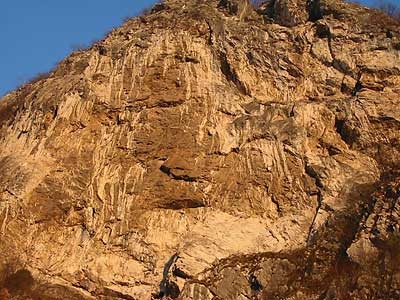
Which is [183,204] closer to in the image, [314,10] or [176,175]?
[176,175]

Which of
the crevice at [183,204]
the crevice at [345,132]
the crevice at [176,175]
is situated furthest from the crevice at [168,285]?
the crevice at [345,132]

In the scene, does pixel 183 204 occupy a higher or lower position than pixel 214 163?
lower

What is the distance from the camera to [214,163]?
23.2m

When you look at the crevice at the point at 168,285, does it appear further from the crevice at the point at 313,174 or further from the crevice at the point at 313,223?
the crevice at the point at 313,174

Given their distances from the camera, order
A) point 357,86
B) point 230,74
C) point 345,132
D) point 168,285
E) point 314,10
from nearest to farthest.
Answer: point 168,285 < point 345,132 < point 357,86 < point 230,74 < point 314,10

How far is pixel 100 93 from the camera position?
25.5m

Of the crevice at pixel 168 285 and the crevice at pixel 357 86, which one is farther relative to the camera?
the crevice at pixel 357 86

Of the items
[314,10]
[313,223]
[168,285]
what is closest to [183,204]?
[168,285]

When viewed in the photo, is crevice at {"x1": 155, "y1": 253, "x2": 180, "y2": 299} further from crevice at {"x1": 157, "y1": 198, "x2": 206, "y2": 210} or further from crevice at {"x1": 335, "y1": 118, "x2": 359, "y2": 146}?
crevice at {"x1": 335, "y1": 118, "x2": 359, "y2": 146}

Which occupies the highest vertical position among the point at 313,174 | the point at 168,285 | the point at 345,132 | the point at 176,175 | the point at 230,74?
the point at 230,74

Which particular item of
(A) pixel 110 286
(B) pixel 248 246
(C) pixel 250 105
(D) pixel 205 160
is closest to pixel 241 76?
(C) pixel 250 105

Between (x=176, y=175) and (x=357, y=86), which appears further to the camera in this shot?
(x=357, y=86)

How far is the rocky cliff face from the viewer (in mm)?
20031

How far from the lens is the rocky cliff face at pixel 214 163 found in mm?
20031
